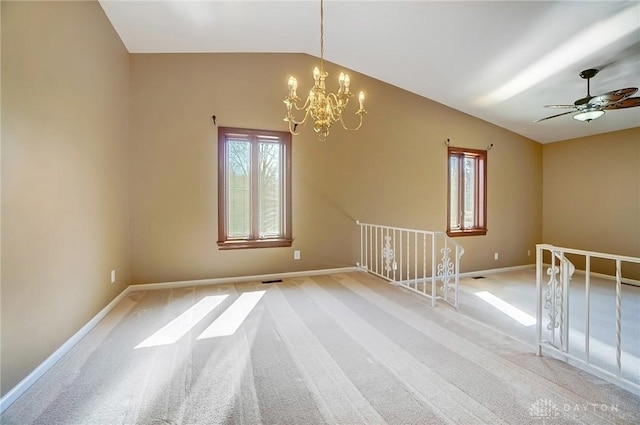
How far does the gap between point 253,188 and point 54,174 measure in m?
2.31

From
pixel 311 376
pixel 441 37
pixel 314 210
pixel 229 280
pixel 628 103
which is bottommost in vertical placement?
pixel 311 376

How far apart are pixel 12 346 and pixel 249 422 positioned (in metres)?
1.48

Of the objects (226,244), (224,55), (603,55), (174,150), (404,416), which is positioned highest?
(224,55)

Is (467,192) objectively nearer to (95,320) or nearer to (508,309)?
(508,309)

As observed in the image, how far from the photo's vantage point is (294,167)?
433 cm

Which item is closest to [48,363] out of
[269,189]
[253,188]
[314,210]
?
[253,188]

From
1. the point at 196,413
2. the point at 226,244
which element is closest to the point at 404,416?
the point at 196,413

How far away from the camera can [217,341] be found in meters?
2.33

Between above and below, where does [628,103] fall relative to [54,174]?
above

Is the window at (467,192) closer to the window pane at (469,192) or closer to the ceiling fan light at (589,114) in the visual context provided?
the window pane at (469,192)

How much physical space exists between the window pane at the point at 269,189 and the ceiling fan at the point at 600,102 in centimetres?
333

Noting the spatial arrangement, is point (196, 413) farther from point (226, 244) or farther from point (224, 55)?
point (224, 55)

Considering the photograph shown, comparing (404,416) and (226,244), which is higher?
(226,244)

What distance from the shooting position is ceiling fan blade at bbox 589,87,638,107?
8.82 ft
